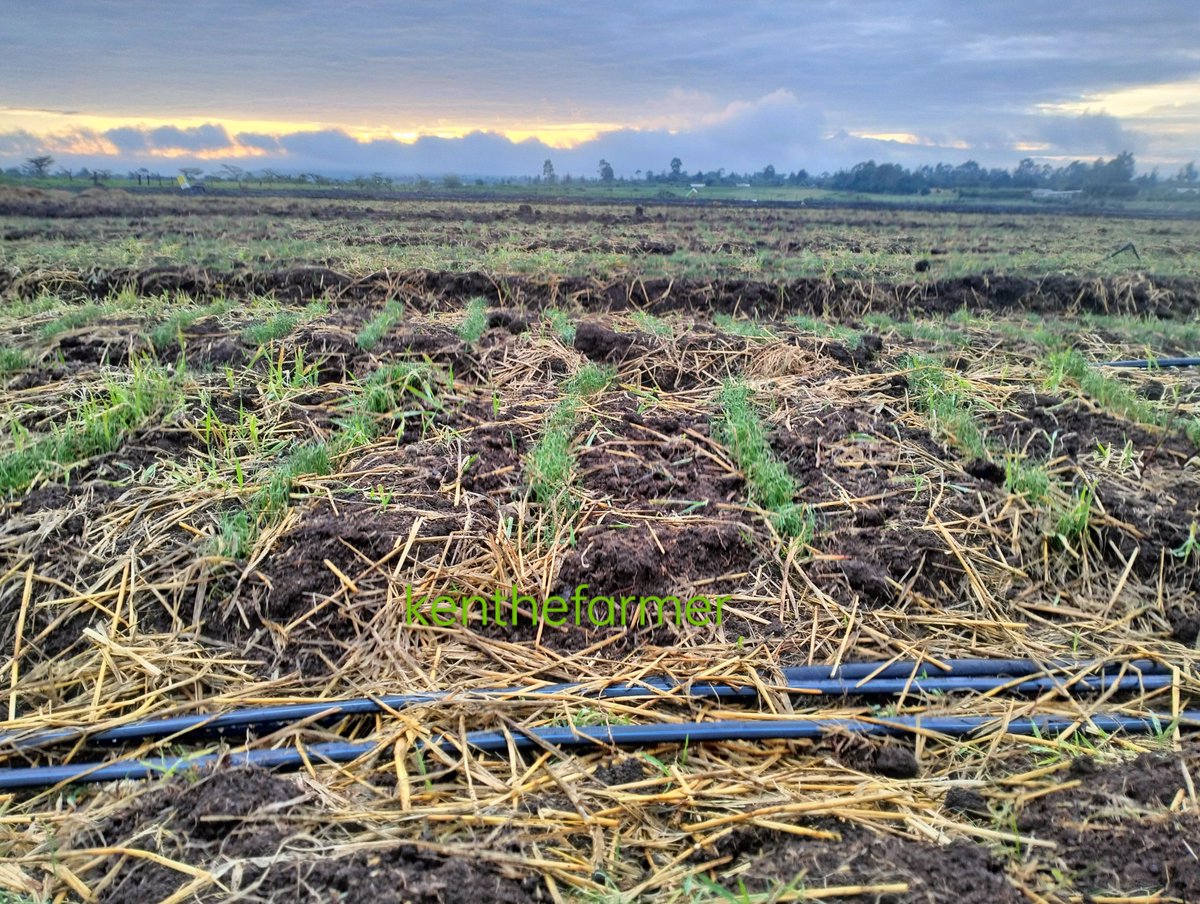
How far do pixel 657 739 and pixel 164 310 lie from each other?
6.60 meters

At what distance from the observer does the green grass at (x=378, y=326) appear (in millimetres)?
5363

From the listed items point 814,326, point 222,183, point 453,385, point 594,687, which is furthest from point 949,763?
point 222,183

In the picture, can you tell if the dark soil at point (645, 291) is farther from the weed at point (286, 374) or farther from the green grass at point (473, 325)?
the weed at point (286, 374)

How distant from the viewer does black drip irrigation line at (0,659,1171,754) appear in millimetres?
2627

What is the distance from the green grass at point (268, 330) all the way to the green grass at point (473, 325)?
1.31 m

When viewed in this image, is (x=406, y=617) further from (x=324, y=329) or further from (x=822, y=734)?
(x=324, y=329)

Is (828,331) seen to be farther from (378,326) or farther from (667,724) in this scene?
(667,724)

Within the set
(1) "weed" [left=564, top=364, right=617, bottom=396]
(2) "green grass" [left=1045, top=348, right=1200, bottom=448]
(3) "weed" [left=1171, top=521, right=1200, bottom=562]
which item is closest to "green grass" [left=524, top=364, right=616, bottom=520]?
(1) "weed" [left=564, top=364, right=617, bottom=396]

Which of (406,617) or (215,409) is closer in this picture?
(406,617)

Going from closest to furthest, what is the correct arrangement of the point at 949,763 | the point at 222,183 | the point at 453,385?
the point at 949,763 → the point at 453,385 → the point at 222,183

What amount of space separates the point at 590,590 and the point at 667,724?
736 millimetres

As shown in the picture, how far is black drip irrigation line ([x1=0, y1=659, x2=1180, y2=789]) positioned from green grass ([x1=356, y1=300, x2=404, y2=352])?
3.15 m

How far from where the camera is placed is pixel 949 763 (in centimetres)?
251

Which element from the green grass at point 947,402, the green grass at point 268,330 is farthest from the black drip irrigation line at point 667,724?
the green grass at point 268,330
